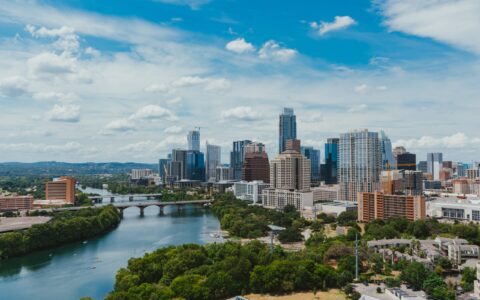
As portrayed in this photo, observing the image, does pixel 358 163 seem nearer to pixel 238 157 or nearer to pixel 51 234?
pixel 51 234

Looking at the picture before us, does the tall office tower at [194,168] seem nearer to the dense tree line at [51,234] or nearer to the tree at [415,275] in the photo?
the dense tree line at [51,234]

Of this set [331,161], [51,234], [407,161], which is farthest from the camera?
[331,161]

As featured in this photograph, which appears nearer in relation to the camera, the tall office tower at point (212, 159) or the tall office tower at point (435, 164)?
the tall office tower at point (435, 164)

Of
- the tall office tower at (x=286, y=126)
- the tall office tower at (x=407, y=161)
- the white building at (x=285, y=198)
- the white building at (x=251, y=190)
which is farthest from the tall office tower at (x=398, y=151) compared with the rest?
the white building at (x=285, y=198)

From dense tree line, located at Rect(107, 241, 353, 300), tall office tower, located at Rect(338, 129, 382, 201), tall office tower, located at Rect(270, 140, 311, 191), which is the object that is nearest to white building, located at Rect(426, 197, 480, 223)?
tall office tower, located at Rect(338, 129, 382, 201)

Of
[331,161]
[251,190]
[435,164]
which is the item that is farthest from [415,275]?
[435,164]

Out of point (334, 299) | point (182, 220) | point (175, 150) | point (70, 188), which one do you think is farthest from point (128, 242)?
point (175, 150)
